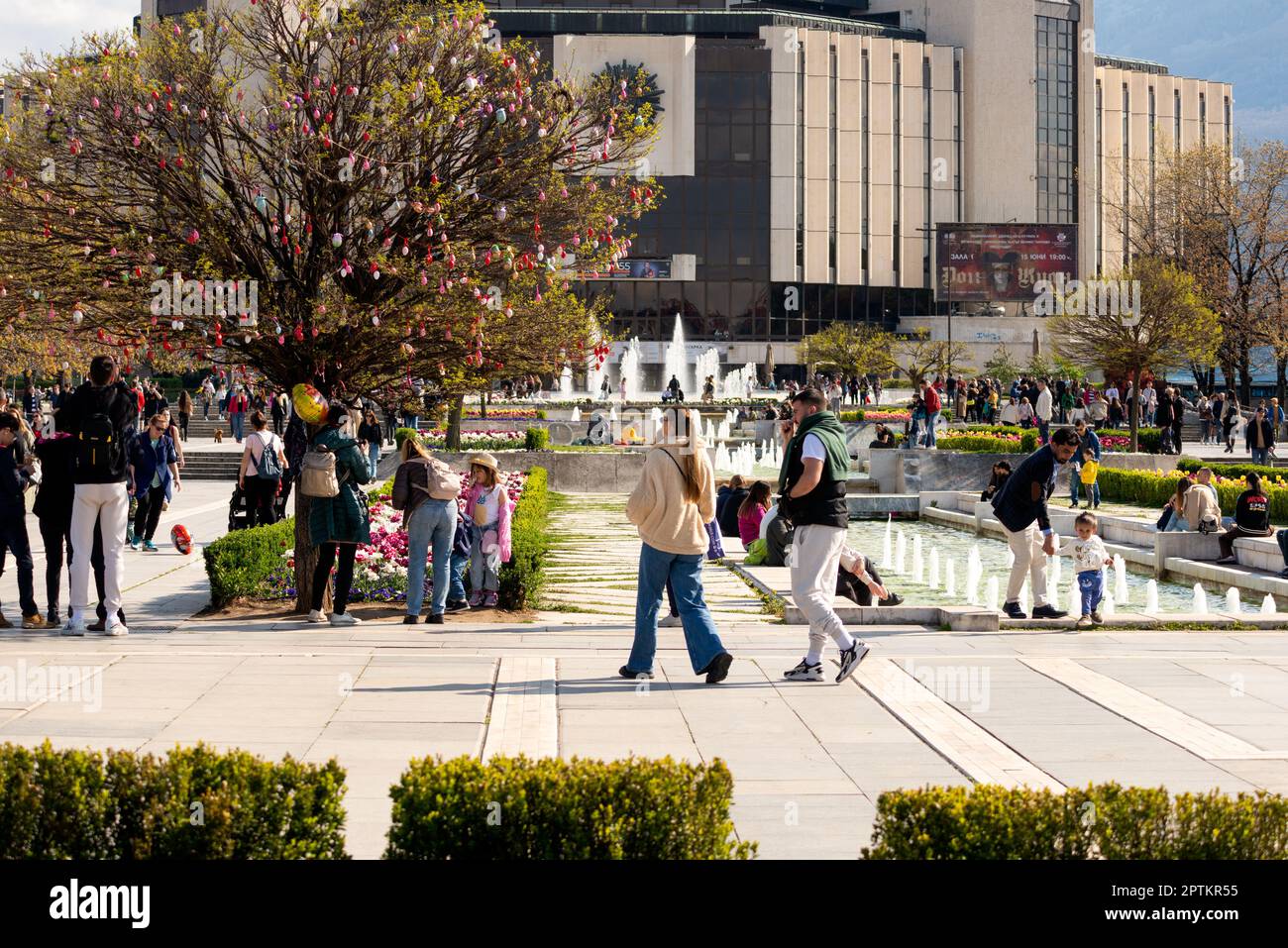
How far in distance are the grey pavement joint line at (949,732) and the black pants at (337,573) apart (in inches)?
169

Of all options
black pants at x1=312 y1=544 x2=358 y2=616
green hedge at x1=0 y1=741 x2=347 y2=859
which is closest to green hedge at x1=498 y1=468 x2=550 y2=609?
black pants at x1=312 y1=544 x2=358 y2=616

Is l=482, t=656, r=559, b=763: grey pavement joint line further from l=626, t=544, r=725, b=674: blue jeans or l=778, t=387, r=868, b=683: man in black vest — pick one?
l=778, t=387, r=868, b=683: man in black vest

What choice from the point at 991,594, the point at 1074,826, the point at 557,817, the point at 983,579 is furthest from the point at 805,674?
the point at 983,579

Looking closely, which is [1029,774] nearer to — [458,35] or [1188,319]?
[458,35]

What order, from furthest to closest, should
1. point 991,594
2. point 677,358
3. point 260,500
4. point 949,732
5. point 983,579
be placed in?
point 677,358, point 983,579, point 260,500, point 991,594, point 949,732

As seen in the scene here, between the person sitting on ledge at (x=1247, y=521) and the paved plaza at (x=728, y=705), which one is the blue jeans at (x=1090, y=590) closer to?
the paved plaza at (x=728, y=705)

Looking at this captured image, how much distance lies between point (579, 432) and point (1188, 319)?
1613cm

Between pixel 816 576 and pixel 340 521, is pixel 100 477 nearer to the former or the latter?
pixel 340 521

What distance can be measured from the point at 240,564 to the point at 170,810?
→ 7.70 m

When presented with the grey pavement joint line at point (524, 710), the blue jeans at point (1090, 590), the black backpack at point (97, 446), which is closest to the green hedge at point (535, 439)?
the blue jeans at point (1090, 590)

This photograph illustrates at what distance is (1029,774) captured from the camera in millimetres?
6891

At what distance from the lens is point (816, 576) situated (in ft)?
30.5

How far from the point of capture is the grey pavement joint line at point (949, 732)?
6883 millimetres
